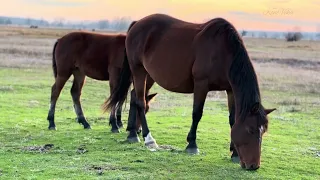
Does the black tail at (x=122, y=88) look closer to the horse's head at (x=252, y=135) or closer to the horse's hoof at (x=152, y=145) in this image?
the horse's hoof at (x=152, y=145)

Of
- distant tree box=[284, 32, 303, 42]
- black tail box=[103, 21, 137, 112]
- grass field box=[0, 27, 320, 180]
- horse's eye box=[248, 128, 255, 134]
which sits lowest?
distant tree box=[284, 32, 303, 42]

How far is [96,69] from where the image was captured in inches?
392

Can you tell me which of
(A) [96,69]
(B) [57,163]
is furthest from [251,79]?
(A) [96,69]

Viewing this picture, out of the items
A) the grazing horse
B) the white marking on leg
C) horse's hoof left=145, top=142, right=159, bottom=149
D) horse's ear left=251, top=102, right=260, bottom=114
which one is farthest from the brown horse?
horse's ear left=251, top=102, right=260, bottom=114

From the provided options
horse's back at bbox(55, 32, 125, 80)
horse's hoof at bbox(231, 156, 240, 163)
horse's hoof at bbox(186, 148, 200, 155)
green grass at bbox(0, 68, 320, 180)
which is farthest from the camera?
horse's back at bbox(55, 32, 125, 80)

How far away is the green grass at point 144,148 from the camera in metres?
6.14

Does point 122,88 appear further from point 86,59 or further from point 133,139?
point 86,59

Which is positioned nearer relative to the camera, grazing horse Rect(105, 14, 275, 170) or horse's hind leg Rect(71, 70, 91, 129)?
grazing horse Rect(105, 14, 275, 170)

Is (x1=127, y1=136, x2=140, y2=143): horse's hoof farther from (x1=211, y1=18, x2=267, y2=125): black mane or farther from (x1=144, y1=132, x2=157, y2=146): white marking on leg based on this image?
(x1=211, y1=18, x2=267, y2=125): black mane

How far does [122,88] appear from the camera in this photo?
8836 mm

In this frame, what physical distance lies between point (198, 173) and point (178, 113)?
6.89 m

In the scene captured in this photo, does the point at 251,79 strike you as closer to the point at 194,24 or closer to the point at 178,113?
the point at 194,24

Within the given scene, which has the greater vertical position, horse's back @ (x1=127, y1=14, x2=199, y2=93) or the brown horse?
horse's back @ (x1=127, y1=14, x2=199, y2=93)

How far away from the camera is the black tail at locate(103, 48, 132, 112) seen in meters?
8.84
